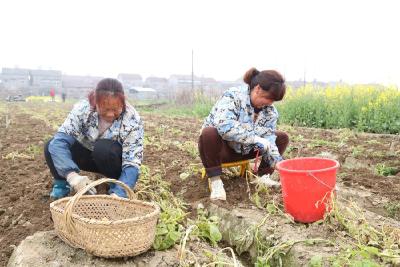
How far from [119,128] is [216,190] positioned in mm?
877

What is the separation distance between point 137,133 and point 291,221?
1.23 metres

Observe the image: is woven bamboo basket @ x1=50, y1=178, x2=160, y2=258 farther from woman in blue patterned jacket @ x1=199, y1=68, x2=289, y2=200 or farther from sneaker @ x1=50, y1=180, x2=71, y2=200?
woman in blue patterned jacket @ x1=199, y1=68, x2=289, y2=200

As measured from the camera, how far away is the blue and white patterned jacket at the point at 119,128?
3.12 meters

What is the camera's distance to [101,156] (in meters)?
3.13

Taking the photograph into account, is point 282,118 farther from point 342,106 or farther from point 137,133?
point 137,133

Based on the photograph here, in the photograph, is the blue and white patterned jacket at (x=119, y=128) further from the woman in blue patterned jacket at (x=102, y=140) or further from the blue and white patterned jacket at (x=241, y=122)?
the blue and white patterned jacket at (x=241, y=122)

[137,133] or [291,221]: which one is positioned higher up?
[137,133]

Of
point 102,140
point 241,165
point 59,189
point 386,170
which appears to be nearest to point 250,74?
point 241,165

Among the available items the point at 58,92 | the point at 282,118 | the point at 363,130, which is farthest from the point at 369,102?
the point at 58,92

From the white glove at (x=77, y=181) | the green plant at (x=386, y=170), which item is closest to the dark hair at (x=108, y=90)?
the white glove at (x=77, y=181)

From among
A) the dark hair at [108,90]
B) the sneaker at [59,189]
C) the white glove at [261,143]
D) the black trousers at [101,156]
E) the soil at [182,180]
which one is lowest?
the soil at [182,180]

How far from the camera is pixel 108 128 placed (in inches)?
125

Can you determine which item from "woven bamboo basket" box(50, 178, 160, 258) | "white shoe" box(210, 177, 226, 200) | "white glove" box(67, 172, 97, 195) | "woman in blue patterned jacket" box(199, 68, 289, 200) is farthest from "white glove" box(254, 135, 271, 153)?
"white glove" box(67, 172, 97, 195)

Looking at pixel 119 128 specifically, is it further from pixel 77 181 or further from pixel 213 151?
pixel 213 151
